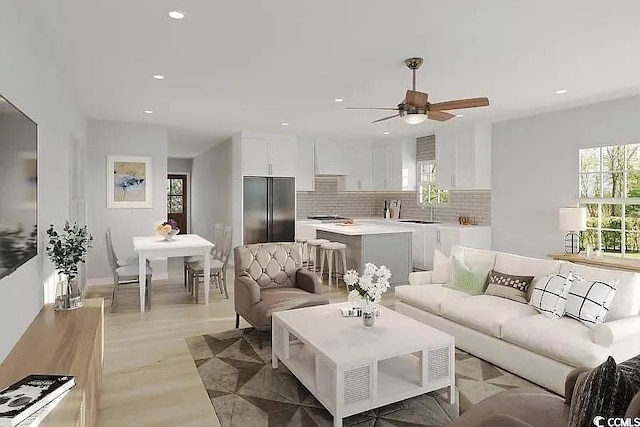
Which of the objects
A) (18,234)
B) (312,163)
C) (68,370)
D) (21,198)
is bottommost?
(68,370)

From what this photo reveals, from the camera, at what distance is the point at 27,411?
155 centimetres

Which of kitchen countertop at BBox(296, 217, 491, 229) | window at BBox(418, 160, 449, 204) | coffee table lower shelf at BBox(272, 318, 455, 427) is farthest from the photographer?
window at BBox(418, 160, 449, 204)

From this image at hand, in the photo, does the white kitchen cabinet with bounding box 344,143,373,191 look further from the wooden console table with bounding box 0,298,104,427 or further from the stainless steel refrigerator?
the wooden console table with bounding box 0,298,104,427

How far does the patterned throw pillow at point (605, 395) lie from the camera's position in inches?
62.0

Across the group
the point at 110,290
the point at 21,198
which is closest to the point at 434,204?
the point at 110,290

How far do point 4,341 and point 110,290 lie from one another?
15.2 ft

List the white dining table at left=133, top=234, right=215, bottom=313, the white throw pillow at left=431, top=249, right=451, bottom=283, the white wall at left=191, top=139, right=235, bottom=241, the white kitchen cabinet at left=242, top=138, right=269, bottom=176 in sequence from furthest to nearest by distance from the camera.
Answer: the white wall at left=191, top=139, right=235, bottom=241, the white kitchen cabinet at left=242, top=138, right=269, bottom=176, the white dining table at left=133, top=234, right=215, bottom=313, the white throw pillow at left=431, top=249, right=451, bottom=283

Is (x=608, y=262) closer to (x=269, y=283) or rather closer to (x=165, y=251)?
(x=269, y=283)

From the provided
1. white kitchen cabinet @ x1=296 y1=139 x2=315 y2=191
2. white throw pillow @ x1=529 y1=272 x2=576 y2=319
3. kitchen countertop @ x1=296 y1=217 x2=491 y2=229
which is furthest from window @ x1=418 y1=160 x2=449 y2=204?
white throw pillow @ x1=529 y1=272 x2=576 y2=319

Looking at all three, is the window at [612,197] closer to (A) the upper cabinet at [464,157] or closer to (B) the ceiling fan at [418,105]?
(A) the upper cabinet at [464,157]

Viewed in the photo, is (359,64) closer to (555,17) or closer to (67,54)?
(555,17)

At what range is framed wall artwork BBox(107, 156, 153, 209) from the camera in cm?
695

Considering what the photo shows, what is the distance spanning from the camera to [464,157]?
24.9 ft

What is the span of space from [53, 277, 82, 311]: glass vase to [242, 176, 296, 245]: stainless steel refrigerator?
501 cm
